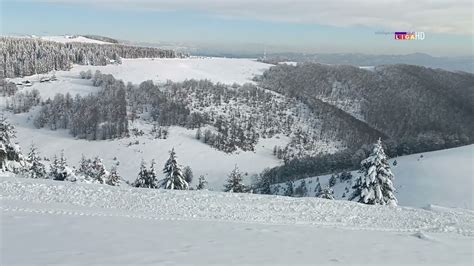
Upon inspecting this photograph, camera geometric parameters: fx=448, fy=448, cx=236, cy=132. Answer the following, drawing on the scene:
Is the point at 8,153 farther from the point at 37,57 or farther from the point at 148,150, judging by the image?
the point at 37,57

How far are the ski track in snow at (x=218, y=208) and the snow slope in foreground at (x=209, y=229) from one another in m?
0.04

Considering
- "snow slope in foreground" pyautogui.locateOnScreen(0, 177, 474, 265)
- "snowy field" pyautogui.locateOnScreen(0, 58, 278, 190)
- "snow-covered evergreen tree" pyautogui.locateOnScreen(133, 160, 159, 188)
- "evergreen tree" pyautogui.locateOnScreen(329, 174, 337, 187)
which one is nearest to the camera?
"snow slope in foreground" pyautogui.locateOnScreen(0, 177, 474, 265)

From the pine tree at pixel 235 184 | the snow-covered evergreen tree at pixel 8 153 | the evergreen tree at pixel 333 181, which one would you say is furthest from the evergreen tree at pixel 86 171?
the evergreen tree at pixel 333 181

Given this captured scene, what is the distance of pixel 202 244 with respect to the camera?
12070 millimetres

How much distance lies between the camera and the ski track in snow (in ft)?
50.5

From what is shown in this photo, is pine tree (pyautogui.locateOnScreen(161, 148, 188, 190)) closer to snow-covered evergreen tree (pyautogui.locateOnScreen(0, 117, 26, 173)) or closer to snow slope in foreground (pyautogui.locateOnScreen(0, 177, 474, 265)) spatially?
snow-covered evergreen tree (pyautogui.locateOnScreen(0, 117, 26, 173))

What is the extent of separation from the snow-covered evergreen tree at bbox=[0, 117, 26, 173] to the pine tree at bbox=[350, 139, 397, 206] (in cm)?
2378

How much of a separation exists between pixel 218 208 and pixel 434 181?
49.3 meters

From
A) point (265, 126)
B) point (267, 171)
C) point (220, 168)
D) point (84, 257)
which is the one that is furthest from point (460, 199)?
point (265, 126)

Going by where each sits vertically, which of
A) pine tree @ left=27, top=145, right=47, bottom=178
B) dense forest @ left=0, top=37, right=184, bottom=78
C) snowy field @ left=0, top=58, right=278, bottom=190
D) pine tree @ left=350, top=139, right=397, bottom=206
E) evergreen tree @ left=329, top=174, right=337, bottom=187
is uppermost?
dense forest @ left=0, top=37, right=184, bottom=78

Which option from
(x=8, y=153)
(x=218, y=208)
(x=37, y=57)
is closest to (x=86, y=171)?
(x=8, y=153)

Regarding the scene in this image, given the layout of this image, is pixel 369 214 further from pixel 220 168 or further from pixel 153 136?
pixel 153 136

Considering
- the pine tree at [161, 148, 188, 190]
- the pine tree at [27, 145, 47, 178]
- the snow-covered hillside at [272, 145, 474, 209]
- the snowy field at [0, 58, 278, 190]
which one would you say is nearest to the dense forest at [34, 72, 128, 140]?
the snowy field at [0, 58, 278, 190]

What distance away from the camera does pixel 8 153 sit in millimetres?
32094
